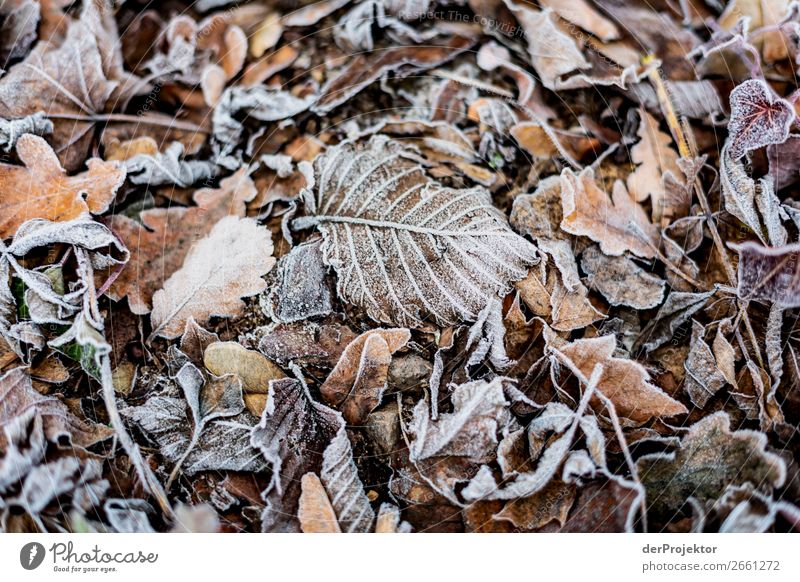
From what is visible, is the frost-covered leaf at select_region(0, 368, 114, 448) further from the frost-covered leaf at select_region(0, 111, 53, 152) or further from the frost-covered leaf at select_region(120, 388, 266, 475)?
the frost-covered leaf at select_region(0, 111, 53, 152)

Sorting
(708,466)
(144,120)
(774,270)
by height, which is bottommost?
(708,466)

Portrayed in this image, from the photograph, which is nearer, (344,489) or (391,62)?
(344,489)

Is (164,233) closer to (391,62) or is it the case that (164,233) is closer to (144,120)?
(144,120)

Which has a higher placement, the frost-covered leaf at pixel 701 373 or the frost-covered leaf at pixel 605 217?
the frost-covered leaf at pixel 605 217

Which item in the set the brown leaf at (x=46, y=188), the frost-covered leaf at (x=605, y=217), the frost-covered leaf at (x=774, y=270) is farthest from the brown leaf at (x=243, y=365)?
the frost-covered leaf at (x=774, y=270)

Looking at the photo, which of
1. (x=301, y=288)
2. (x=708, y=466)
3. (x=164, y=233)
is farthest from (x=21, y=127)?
(x=708, y=466)

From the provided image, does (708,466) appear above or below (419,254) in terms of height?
below

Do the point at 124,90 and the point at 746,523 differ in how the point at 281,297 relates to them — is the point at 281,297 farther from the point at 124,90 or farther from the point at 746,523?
the point at 746,523

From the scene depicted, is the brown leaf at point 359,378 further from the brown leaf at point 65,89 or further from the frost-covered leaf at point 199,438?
the brown leaf at point 65,89
